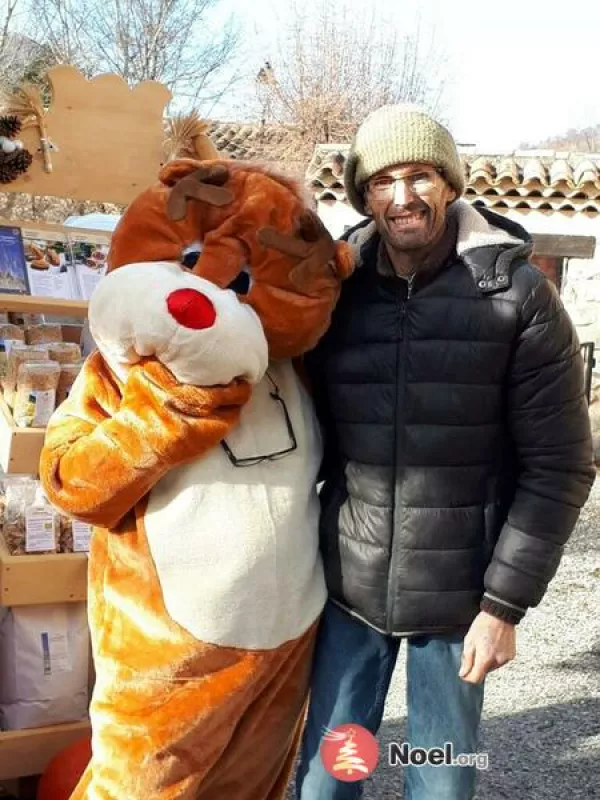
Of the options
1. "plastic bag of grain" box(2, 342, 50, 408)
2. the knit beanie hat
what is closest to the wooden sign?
"plastic bag of grain" box(2, 342, 50, 408)

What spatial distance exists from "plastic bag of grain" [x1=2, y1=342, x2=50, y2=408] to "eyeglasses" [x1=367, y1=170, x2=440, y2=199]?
1.10m

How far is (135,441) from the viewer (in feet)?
5.78

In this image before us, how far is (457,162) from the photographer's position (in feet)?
6.73

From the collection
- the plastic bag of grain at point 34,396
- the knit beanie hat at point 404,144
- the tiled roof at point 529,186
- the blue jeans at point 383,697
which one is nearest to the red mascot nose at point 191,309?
the knit beanie hat at point 404,144

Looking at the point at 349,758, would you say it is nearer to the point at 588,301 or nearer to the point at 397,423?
the point at 397,423

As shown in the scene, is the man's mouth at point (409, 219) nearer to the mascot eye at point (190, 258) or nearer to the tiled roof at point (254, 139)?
the mascot eye at point (190, 258)

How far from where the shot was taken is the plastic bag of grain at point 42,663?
→ 2625 mm

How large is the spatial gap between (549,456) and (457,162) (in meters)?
0.67

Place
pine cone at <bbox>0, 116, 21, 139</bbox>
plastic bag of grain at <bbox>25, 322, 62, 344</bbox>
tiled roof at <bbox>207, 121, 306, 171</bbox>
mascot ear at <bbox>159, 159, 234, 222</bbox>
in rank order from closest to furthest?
mascot ear at <bbox>159, 159, 234, 222</bbox>
pine cone at <bbox>0, 116, 21, 139</bbox>
plastic bag of grain at <bbox>25, 322, 62, 344</bbox>
tiled roof at <bbox>207, 121, 306, 171</bbox>

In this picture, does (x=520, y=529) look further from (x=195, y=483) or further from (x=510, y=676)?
(x=510, y=676)

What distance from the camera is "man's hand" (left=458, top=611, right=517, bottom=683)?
6.30ft

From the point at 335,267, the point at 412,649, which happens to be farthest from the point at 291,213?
the point at 412,649

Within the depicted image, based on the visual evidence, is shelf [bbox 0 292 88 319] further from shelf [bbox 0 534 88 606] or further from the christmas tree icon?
the christmas tree icon

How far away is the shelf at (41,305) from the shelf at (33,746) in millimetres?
1181
